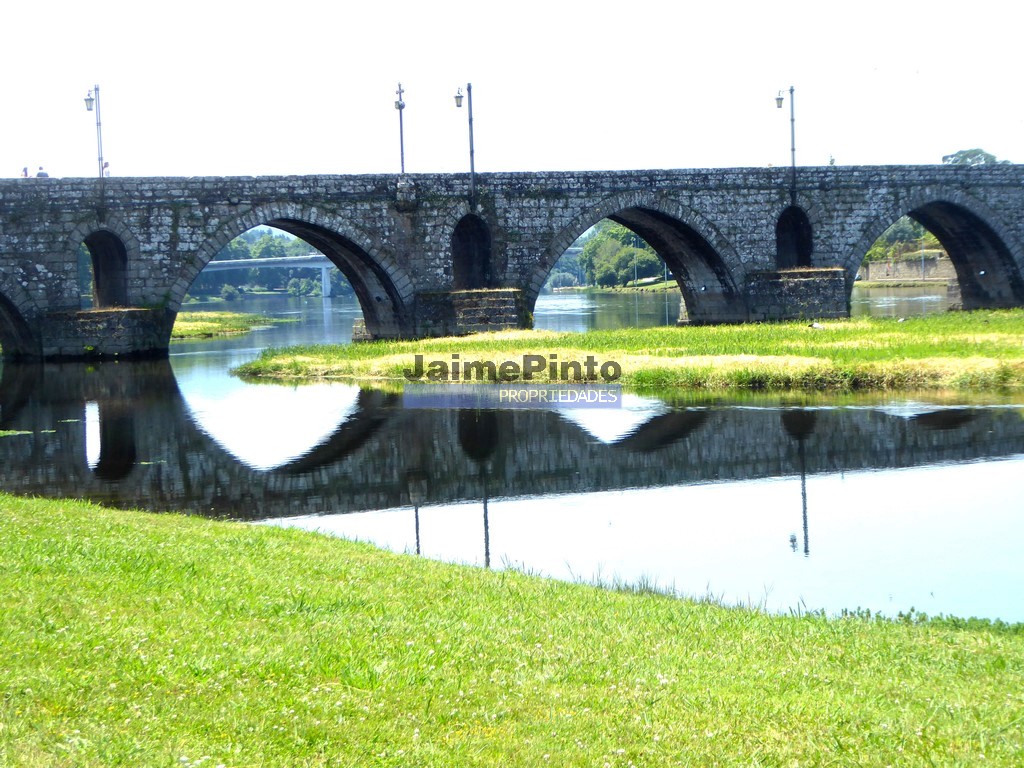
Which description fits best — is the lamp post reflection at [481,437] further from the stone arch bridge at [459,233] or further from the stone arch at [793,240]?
the stone arch at [793,240]

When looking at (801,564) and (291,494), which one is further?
(291,494)

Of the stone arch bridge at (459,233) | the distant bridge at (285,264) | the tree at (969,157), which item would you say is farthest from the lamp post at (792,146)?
the tree at (969,157)

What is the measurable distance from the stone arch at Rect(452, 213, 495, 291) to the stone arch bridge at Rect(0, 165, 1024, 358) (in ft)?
0.15

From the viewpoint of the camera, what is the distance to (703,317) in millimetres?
43500

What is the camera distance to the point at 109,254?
1425 inches

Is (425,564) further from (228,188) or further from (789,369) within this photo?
(228,188)

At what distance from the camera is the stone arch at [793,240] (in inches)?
1676

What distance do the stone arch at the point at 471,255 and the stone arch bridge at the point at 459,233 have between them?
0.05 meters

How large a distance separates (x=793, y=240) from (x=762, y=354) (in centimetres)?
1787

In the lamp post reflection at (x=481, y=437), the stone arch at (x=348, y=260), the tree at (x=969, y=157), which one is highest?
the tree at (x=969, y=157)

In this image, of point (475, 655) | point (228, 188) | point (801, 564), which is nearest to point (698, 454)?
point (801, 564)

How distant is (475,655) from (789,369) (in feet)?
61.1

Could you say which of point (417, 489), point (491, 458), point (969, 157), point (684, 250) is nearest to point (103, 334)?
point (684, 250)

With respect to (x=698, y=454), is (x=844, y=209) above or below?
above
